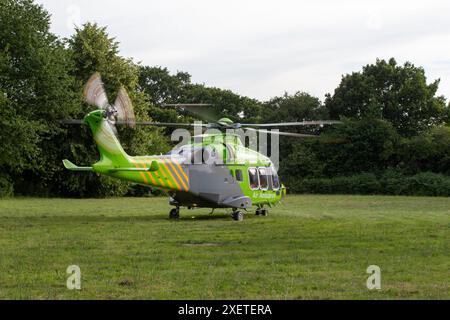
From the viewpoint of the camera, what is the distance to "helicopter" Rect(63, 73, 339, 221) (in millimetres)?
21719

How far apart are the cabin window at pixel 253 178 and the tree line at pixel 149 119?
52.1 ft

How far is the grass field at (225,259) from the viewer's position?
409 inches

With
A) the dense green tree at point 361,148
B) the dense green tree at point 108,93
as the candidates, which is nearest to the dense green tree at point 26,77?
the dense green tree at point 108,93

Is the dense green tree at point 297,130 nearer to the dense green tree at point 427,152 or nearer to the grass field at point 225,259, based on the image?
the dense green tree at point 427,152

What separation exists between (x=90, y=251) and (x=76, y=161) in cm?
3454

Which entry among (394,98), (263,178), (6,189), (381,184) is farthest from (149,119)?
(263,178)

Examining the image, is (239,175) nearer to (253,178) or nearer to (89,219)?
(253,178)

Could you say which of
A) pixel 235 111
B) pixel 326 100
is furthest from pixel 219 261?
pixel 235 111

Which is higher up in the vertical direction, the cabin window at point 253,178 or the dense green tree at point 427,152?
the dense green tree at point 427,152

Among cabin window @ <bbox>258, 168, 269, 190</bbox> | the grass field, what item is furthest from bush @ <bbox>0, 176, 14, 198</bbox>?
cabin window @ <bbox>258, 168, 269, 190</bbox>

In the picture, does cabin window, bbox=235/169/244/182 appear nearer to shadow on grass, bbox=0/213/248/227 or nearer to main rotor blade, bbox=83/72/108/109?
shadow on grass, bbox=0/213/248/227

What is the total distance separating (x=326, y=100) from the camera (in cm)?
6675

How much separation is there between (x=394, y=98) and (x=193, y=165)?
41540 millimetres

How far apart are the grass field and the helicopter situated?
1624 millimetres
